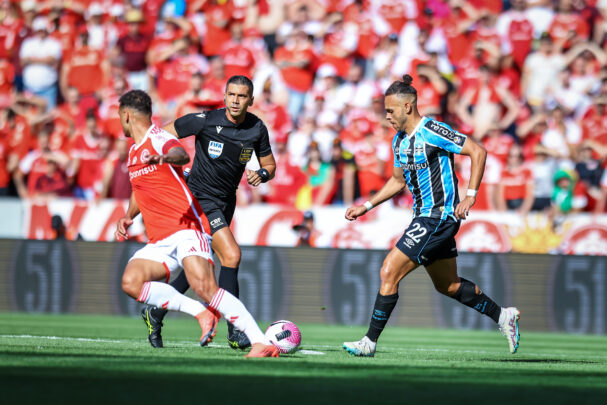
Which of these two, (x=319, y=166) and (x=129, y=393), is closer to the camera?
(x=129, y=393)

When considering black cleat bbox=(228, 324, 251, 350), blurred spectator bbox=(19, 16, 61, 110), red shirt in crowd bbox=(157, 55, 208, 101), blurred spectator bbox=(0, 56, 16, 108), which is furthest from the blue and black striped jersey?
blurred spectator bbox=(0, 56, 16, 108)

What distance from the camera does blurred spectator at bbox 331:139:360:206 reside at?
15.9 metres

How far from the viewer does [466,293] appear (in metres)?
8.92

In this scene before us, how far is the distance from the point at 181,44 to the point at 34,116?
3.24m

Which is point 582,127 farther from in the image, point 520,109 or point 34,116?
point 34,116

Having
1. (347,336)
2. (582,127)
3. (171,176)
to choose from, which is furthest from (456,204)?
(582,127)

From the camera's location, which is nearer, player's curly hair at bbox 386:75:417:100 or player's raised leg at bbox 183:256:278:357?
player's raised leg at bbox 183:256:278:357

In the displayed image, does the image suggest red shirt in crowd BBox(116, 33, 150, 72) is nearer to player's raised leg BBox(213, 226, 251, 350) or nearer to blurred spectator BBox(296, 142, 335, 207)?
blurred spectator BBox(296, 142, 335, 207)

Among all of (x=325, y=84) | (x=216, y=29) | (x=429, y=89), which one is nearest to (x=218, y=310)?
(x=429, y=89)

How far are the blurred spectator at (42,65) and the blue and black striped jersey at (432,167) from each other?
12278 mm

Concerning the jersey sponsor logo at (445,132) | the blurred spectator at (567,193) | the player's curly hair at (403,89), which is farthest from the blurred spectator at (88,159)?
the jersey sponsor logo at (445,132)

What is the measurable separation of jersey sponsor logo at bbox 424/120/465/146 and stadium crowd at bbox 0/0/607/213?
7.16 m

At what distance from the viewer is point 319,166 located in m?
16.0

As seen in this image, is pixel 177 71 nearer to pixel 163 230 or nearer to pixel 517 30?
pixel 517 30
